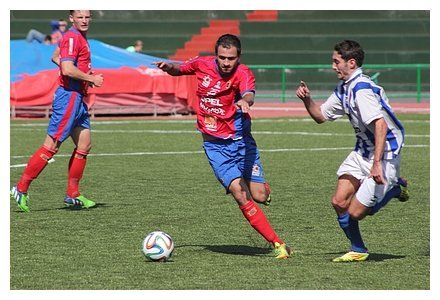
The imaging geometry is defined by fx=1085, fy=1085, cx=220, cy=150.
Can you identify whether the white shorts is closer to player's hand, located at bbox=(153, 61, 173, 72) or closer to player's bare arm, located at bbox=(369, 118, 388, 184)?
player's bare arm, located at bbox=(369, 118, 388, 184)

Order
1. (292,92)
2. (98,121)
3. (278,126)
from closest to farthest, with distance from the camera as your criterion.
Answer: (278,126) < (98,121) < (292,92)

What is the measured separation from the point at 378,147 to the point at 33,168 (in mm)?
5121

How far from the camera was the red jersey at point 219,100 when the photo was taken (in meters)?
9.68

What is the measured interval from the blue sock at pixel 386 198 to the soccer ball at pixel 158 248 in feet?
5.74

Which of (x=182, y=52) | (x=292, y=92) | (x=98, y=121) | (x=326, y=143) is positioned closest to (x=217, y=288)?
(x=326, y=143)

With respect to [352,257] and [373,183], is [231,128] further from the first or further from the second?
[352,257]

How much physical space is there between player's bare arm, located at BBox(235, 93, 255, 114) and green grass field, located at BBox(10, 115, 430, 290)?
129 cm

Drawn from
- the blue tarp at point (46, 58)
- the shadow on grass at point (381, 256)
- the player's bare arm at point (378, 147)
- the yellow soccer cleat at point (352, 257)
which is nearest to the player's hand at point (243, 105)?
the player's bare arm at point (378, 147)

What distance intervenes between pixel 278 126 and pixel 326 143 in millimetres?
4378

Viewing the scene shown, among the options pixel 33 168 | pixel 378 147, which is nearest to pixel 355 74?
pixel 378 147

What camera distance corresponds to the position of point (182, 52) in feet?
138

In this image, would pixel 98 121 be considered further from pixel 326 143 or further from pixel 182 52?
pixel 182 52

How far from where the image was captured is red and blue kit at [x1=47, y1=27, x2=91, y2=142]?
12477mm
